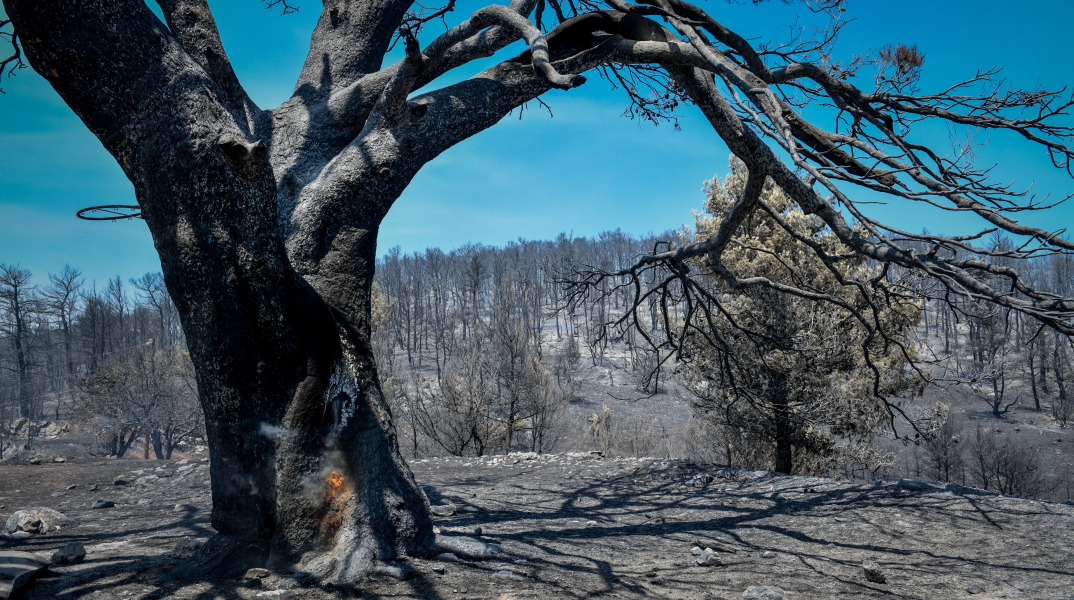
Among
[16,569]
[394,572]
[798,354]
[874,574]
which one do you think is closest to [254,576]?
[394,572]

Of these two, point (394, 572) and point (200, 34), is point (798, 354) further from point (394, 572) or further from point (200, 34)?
point (200, 34)

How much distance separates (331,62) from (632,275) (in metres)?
2.89

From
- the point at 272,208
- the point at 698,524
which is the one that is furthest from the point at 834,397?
the point at 272,208

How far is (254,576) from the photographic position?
8.29ft

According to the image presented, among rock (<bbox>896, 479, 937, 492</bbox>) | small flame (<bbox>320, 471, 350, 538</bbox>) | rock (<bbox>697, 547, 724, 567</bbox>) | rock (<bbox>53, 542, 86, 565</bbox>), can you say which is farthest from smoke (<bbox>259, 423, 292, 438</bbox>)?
rock (<bbox>896, 479, 937, 492</bbox>)

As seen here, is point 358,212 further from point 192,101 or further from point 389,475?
point 389,475

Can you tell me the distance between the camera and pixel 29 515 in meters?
4.61

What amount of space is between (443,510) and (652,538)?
1.96 m

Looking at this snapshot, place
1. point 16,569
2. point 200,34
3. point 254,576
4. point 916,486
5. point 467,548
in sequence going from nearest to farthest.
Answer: point 16,569 → point 254,576 → point 467,548 → point 200,34 → point 916,486

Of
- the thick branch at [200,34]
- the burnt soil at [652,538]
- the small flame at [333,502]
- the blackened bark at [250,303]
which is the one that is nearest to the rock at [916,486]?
the burnt soil at [652,538]

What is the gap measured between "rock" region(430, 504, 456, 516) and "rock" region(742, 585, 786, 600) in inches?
115

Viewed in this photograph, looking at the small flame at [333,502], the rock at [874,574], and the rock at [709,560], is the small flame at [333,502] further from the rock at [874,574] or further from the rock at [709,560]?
the rock at [874,574]

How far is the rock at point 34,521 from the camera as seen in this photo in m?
4.48

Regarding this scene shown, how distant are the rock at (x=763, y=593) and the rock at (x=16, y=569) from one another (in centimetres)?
316
